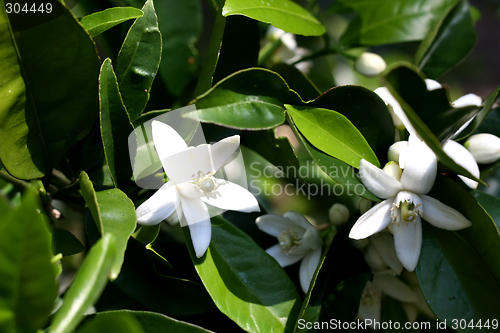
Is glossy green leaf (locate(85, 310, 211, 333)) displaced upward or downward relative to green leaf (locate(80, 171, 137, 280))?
downward

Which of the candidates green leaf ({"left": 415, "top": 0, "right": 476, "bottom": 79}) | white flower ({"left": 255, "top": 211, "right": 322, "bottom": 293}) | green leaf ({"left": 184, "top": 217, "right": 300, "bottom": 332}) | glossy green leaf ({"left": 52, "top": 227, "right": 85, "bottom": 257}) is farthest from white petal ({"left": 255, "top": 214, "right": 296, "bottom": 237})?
green leaf ({"left": 415, "top": 0, "right": 476, "bottom": 79})

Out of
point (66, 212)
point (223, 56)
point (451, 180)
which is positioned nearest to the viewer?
point (451, 180)

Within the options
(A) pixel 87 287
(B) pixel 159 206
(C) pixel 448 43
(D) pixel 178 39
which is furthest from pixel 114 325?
(C) pixel 448 43

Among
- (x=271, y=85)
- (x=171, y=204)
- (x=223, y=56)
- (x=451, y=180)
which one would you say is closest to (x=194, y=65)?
(x=223, y=56)

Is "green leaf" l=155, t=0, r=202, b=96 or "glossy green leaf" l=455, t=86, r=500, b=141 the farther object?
"green leaf" l=155, t=0, r=202, b=96

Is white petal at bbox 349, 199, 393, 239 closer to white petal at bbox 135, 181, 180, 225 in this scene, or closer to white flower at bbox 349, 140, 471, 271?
white flower at bbox 349, 140, 471, 271

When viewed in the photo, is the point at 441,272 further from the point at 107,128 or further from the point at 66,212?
the point at 66,212
